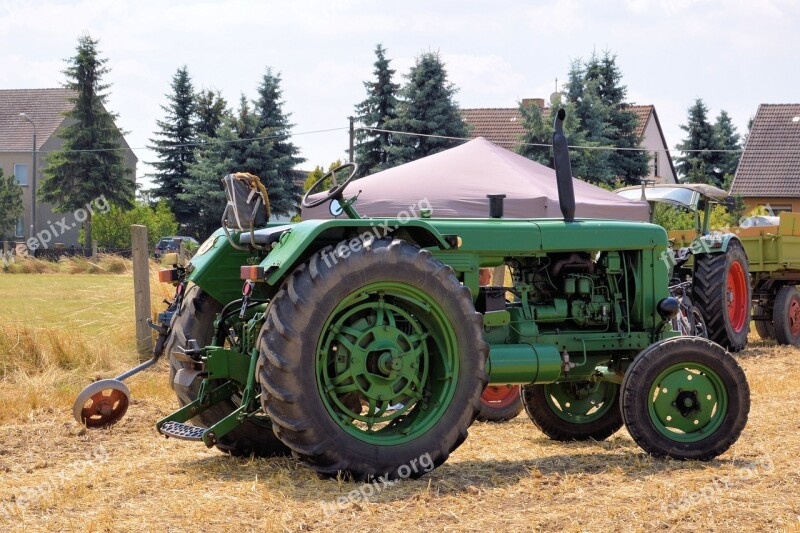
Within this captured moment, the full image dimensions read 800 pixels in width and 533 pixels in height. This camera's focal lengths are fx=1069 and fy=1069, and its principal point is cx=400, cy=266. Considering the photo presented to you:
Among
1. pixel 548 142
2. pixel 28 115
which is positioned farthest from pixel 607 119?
pixel 28 115

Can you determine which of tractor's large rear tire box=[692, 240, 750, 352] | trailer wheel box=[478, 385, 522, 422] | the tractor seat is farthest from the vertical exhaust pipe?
tractor's large rear tire box=[692, 240, 750, 352]

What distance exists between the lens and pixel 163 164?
4453 centimetres

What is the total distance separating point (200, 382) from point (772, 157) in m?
43.4

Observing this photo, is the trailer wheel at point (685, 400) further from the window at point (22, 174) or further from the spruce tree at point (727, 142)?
the window at point (22, 174)

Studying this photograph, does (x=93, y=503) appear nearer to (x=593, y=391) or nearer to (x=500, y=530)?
(x=500, y=530)

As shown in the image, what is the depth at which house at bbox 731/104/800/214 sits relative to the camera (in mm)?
43938

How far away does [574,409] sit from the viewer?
23.7ft

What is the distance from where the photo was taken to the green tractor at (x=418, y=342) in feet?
17.6

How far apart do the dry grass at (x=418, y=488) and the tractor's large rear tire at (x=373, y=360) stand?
0.22 m

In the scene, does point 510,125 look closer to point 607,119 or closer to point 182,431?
point 607,119

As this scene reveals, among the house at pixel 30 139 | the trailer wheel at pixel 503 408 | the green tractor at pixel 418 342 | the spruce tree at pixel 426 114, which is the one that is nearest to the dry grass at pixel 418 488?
the green tractor at pixel 418 342

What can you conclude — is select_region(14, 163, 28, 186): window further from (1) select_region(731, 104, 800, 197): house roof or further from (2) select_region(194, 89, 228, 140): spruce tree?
(1) select_region(731, 104, 800, 197): house roof

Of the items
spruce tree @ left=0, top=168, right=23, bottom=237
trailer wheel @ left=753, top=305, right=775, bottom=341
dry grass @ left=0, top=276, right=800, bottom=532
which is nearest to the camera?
dry grass @ left=0, top=276, right=800, bottom=532

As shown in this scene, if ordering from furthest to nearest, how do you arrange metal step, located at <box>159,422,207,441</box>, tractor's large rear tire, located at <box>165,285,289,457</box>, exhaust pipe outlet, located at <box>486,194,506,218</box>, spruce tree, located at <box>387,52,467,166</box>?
1. spruce tree, located at <box>387,52,467,166</box>
2. exhaust pipe outlet, located at <box>486,194,506,218</box>
3. tractor's large rear tire, located at <box>165,285,289,457</box>
4. metal step, located at <box>159,422,207,441</box>
